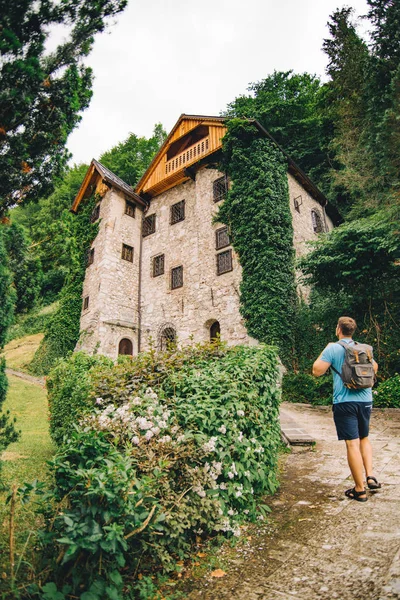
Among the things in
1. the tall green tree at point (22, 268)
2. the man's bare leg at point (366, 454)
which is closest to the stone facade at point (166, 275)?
the man's bare leg at point (366, 454)

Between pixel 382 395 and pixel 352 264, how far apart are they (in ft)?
13.0

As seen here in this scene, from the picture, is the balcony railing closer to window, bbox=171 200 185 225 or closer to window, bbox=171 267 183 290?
window, bbox=171 200 185 225

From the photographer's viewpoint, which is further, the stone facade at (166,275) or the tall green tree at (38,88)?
the stone facade at (166,275)

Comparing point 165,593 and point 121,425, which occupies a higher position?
point 121,425

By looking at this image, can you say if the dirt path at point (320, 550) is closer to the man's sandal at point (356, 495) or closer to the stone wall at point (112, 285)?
the man's sandal at point (356, 495)

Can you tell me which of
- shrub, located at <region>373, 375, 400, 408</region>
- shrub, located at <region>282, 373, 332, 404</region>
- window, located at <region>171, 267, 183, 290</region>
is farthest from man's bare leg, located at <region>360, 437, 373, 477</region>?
window, located at <region>171, 267, 183, 290</region>

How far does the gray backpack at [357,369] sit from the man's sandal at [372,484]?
A: 98cm

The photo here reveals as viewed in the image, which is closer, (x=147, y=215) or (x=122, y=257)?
(x=122, y=257)

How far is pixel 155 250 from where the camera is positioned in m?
17.0

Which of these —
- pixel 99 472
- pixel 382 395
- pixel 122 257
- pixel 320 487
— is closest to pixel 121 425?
pixel 99 472

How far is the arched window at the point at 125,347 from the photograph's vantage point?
15.5 m

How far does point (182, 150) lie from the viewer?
17.4m

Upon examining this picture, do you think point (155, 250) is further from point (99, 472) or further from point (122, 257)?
point (99, 472)

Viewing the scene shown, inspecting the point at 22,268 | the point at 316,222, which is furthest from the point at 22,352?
the point at 316,222
